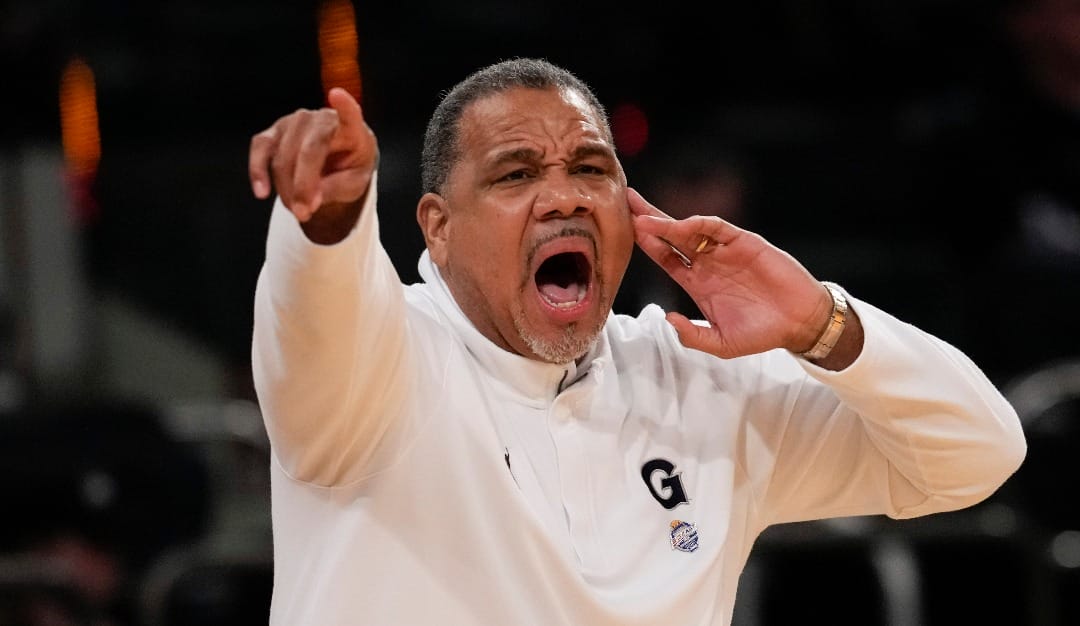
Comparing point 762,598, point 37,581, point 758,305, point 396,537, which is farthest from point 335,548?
point 762,598

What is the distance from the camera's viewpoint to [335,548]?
246cm

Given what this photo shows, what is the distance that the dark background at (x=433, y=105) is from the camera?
5.54 metres

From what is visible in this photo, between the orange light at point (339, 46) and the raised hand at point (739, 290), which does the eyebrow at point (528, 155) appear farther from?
the orange light at point (339, 46)

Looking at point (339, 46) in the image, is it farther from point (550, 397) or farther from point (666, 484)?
point (666, 484)

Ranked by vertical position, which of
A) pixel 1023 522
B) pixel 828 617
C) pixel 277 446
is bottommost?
pixel 828 617

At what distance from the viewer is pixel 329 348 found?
7.33 feet

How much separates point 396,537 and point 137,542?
215cm

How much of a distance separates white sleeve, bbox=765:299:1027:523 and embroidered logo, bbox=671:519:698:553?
0.89 feet

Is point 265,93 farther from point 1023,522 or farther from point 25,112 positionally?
point 1023,522

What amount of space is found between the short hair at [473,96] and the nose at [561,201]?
0.62ft

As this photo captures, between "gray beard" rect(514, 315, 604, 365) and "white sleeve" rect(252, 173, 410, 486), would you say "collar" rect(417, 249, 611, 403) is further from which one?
"white sleeve" rect(252, 173, 410, 486)

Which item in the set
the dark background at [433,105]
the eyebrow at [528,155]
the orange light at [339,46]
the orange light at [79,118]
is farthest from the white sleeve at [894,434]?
the orange light at [79,118]

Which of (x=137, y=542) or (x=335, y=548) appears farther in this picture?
(x=137, y=542)

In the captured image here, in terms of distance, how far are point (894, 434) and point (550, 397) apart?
625mm
